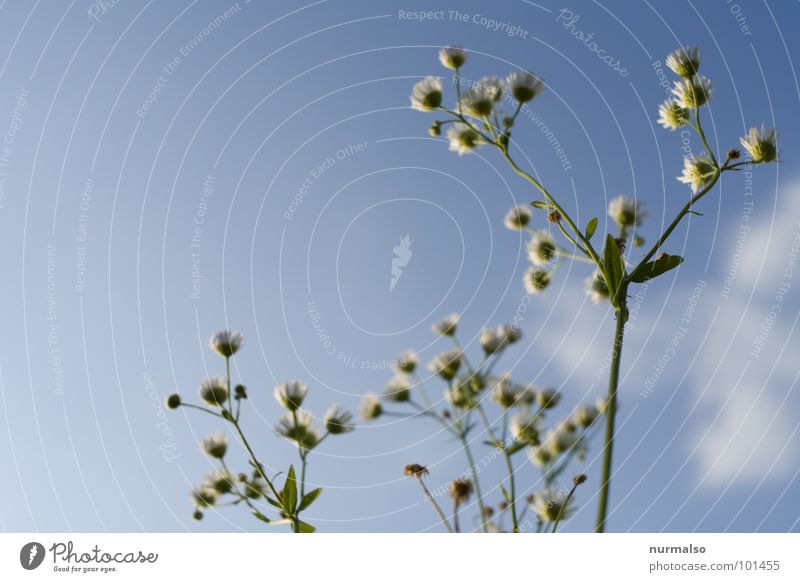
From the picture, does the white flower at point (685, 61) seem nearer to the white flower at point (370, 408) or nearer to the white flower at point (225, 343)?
the white flower at point (370, 408)

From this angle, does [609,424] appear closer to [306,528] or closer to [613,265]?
[613,265]

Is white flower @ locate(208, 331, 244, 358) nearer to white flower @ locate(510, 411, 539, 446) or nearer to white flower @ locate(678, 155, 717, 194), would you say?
white flower @ locate(510, 411, 539, 446)

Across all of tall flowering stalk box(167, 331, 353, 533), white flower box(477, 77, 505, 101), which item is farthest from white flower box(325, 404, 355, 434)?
white flower box(477, 77, 505, 101)

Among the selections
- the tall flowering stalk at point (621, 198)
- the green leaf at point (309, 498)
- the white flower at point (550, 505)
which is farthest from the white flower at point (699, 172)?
the green leaf at point (309, 498)

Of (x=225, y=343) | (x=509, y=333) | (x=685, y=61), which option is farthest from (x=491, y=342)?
(x=685, y=61)
